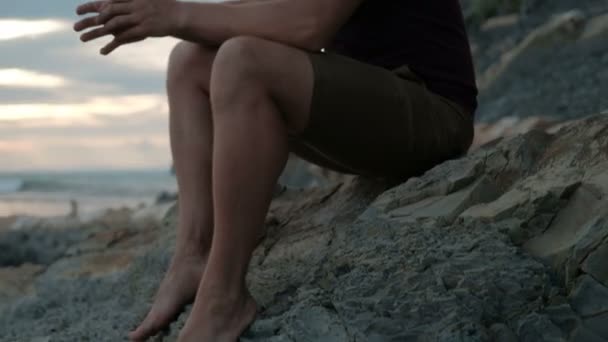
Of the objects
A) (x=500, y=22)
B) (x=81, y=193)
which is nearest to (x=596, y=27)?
(x=500, y=22)

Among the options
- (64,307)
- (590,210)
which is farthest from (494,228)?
(64,307)

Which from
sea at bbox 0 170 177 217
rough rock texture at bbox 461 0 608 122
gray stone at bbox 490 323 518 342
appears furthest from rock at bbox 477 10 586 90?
gray stone at bbox 490 323 518 342

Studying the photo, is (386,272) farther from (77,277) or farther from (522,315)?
(77,277)

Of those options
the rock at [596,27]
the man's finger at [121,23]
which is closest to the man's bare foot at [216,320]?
the man's finger at [121,23]

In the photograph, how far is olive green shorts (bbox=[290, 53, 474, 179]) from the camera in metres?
2.53

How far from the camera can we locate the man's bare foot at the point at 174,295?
273cm

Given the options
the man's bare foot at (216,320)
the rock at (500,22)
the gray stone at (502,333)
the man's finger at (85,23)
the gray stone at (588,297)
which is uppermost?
the man's finger at (85,23)

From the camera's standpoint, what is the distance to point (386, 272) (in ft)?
7.78

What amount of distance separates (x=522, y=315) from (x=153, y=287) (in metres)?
1.73

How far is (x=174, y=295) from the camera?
279 cm

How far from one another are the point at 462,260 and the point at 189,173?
0.94 meters

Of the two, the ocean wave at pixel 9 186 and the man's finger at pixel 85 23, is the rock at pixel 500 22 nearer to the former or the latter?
the man's finger at pixel 85 23

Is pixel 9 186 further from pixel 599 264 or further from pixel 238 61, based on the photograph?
pixel 599 264

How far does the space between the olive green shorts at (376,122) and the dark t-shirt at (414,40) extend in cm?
8
